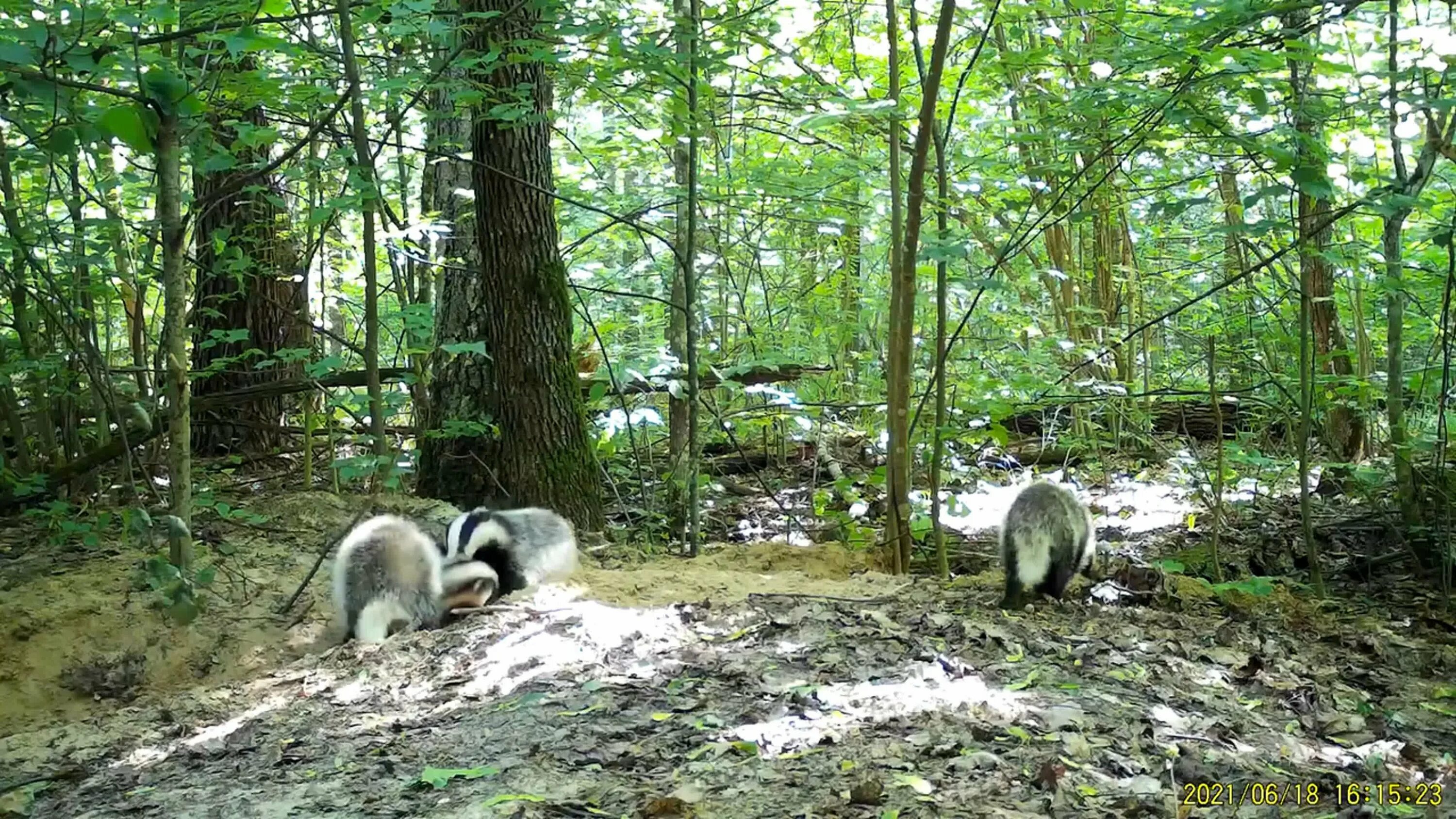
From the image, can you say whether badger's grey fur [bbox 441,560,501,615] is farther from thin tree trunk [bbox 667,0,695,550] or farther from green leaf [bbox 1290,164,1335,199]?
green leaf [bbox 1290,164,1335,199]

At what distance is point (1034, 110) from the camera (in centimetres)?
686

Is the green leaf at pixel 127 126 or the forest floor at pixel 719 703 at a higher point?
the green leaf at pixel 127 126

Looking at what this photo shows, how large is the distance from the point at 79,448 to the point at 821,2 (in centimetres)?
584

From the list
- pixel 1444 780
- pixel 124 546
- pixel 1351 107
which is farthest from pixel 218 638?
pixel 1351 107

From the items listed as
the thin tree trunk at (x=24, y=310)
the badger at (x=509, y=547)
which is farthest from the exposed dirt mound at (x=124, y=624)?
the thin tree trunk at (x=24, y=310)

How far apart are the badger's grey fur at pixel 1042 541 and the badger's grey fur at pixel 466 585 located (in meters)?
2.74

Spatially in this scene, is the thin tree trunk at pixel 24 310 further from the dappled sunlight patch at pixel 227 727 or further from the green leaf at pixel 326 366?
the dappled sunlight patch at pixel 227 727

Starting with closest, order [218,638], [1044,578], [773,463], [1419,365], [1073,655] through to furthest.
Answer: [1073,655], [218,638], [1044,578], [773,463], [1419,365]

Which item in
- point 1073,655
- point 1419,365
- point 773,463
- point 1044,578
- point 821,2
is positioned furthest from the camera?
point 1419,365

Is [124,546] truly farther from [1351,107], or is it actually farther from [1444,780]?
[1351,107]

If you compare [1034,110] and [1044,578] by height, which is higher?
[1034,110]

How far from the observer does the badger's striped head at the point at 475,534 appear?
18.3ft

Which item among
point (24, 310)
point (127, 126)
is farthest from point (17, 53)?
point (24, 310)
